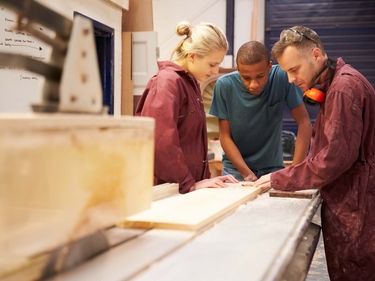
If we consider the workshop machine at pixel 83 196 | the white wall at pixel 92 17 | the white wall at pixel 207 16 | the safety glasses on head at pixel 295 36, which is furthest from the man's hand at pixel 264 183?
the white wall at pixel 207 16

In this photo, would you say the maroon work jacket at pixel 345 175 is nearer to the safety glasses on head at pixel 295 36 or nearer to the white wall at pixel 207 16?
the safety glasses on head at pixel 295 36

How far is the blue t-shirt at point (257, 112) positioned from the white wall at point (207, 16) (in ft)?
14.2

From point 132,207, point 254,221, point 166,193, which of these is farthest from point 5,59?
point 166,193

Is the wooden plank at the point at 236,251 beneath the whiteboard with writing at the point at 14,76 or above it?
beneath

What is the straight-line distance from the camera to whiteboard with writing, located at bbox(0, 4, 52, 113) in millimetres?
3309

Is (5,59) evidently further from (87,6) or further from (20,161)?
(87,6)

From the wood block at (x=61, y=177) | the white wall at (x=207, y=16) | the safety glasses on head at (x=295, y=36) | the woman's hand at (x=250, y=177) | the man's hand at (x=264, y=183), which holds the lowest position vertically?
the woman's hand at (x=250, y=177)

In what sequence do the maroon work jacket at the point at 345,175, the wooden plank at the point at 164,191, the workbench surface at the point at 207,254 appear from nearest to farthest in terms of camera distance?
the workbench surface at the point at 207,254
the wooden plank at the point at 164,191
the maroon work jacket at the point at 345,175

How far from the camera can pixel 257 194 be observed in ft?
7.47

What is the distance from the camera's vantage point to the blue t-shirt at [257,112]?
3.18 metres

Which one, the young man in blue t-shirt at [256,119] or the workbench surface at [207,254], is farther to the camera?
the young man in blue t-shirt at [256,119]

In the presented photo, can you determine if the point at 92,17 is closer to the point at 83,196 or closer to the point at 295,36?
the point at 295,36

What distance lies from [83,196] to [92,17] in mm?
3611

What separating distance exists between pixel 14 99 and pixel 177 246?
270cm
